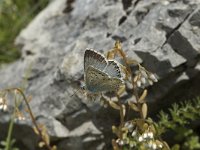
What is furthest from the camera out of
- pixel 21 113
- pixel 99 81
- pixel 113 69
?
pixel 21 113

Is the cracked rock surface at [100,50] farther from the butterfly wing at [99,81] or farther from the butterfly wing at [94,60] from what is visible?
the butterfly wing at [94,60]

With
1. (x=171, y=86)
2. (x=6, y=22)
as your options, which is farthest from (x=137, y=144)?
(x=6, y=22)

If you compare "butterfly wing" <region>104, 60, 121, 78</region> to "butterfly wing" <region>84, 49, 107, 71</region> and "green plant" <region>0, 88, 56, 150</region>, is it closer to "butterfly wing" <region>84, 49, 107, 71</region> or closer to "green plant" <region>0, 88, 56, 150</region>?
"butterfly wing" <region>84, 49, 107, 71</region>

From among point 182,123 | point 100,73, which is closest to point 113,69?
point 100,73

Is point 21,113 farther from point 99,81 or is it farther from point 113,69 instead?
point 113,69

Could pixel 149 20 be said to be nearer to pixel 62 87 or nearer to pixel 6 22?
pixel 62 87

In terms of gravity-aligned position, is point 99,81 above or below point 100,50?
above

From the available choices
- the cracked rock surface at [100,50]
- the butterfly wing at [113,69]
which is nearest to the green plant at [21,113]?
the cracked rock surface at [100,50]
